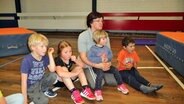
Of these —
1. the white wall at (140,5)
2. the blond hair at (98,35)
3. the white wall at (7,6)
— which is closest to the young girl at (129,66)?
the blond hair at (98,35)

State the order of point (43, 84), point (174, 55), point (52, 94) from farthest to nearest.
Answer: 1. point (174, 55)
2. point (52, 94)
3. point (43, 84)

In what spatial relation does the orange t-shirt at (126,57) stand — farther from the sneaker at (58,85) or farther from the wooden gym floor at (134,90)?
the sneaker at (58,85)

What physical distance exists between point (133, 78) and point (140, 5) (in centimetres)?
535

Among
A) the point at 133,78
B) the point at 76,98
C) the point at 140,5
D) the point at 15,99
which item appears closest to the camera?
the point at 15,99

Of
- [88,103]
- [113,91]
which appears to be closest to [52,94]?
[88,103]

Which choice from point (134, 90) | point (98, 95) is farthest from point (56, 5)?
point (98, 95)

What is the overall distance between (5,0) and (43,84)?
776cm

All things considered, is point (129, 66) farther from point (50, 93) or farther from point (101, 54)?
point (50, 93)

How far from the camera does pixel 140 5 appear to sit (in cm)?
759

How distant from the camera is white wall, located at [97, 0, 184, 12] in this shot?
7.35 m

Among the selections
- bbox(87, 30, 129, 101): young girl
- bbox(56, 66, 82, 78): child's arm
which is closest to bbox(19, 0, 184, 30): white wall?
bbox(87, 30, 129, 101): young girl

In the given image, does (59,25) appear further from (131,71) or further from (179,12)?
(131,71)

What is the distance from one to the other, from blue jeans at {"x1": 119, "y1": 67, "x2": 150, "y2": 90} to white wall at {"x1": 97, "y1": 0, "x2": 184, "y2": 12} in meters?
5.20

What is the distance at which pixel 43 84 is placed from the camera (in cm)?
237
